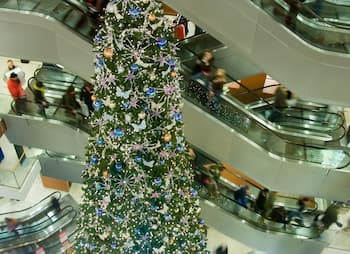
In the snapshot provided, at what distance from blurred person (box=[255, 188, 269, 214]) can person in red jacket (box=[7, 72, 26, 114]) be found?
562 centimetres

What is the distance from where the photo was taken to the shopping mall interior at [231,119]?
7.66 meters

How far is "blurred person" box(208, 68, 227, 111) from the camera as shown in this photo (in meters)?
8.79

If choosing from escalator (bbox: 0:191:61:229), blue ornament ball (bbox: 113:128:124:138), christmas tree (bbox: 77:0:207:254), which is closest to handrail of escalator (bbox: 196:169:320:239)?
christmas tree (bbox: 77:0:207:254)

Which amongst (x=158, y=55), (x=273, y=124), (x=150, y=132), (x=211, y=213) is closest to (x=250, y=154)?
(x=273, y=124)

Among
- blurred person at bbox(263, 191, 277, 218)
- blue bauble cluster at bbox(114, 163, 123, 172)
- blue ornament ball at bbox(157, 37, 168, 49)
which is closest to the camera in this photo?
blue ornament ball at bbox(157, 37, 168, 49)

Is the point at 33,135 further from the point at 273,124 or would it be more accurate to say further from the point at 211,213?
the point at 273,124

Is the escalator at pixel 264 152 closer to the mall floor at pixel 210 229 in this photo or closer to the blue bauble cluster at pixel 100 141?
the blue bauble cluster at pixel 100 141

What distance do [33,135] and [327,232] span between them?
695cm

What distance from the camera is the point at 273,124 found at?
9758 millimetres

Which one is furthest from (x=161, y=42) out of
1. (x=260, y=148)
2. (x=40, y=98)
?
(x=40, y=98)

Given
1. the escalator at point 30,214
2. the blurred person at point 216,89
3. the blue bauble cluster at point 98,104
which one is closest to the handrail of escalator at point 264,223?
the blurred person at point 216,89

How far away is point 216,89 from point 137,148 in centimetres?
320

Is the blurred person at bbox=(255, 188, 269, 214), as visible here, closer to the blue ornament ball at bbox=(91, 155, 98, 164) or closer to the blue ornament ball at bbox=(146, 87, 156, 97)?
the blue ornament ball at bbox=(91, 155, 98, 164)

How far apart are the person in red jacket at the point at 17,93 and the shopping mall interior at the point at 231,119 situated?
5cm
